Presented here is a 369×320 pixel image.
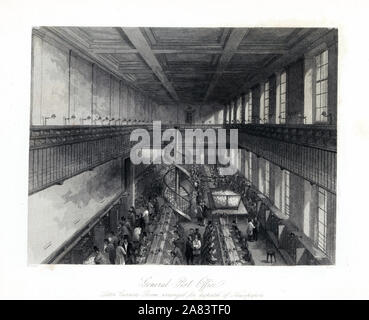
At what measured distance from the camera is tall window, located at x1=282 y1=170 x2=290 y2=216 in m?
12.5

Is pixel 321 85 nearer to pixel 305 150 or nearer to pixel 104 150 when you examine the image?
pixel 305 150

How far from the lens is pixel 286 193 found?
12.7 m

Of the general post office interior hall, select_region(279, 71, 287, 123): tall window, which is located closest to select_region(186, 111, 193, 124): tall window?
the general post office interior hall

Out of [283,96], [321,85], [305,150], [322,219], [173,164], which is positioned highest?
[283,96]

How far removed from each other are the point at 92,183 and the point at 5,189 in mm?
6540

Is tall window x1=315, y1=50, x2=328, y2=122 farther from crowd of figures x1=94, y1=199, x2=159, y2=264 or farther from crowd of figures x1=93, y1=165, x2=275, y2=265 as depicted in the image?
crowd of figures x1=94, y1=199, x2=159, y2=264

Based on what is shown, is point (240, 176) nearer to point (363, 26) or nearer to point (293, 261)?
point (293, 261)

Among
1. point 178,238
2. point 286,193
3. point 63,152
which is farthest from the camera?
point 286,193

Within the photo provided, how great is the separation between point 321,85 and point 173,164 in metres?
6.91

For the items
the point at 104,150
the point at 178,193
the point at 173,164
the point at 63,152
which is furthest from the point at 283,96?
the point at 63,152

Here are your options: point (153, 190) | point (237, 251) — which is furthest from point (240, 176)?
point (237, 251)

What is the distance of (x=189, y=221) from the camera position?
567 inches

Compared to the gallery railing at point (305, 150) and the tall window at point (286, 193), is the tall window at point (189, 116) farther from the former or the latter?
the tall window at point (286, 193)

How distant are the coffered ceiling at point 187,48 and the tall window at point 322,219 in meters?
3.79
